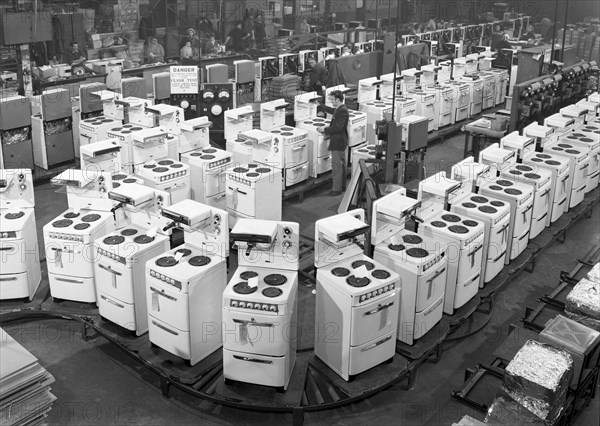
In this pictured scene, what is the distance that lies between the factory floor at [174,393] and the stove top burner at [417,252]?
3.59ft

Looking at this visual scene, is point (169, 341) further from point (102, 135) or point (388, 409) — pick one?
point (102, 135)

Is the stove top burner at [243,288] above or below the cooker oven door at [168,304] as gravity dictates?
above

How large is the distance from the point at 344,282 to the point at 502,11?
24691 mm

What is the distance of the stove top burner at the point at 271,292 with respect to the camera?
5523 millimetres

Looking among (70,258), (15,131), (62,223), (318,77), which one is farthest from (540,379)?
(318,77)

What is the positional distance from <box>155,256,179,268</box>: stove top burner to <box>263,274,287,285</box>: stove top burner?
0.83m

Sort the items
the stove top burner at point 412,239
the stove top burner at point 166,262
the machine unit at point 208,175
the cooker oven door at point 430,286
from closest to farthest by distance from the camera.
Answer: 1. the stove top burner at point 166,262
2. the cooker oven door at point 430,286
3. the stove top burner at point 412,239
4. the machine unit at point 208,175

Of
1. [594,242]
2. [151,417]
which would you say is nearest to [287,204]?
[594,242]

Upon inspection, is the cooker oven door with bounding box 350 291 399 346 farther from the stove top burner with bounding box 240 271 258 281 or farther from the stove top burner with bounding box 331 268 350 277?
the stove top burner with bounding box 240 271 258 281

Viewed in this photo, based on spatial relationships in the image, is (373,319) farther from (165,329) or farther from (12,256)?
(12,256)

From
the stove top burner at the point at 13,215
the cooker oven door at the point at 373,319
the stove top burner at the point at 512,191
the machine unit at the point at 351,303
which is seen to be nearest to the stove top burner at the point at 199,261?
the machine unit at the point at 351,303

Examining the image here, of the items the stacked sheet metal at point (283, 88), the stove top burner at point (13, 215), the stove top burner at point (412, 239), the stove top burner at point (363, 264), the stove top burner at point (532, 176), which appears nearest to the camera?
the stove top burner at point (363, 264)

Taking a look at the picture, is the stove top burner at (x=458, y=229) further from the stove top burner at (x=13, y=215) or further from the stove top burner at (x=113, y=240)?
the stove top burner at (x=13, y=215)

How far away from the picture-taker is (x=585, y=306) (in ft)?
19.6
